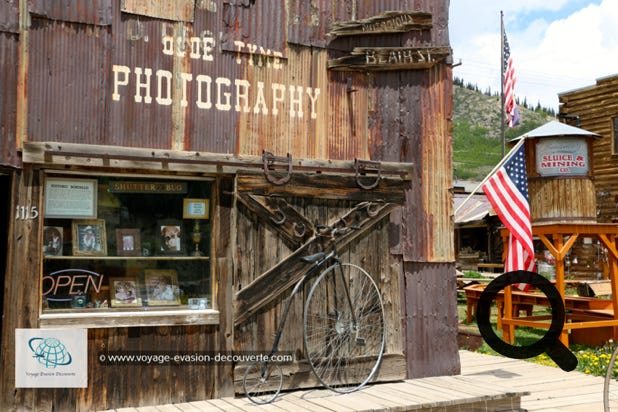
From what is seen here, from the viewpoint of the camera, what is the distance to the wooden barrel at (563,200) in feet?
33.8

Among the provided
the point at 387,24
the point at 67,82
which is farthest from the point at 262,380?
the point at 387,24

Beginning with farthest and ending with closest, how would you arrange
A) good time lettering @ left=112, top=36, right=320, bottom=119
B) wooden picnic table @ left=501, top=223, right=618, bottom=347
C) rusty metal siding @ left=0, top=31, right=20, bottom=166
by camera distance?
wooden picnic table @ left=501, top=223, right=618, bottom=347
good time lettering @ left=112, top=36, right=320, bottom=119
rusty metal siding @ left=0, top=31, right=20, bottom=166

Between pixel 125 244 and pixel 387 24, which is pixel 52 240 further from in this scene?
pixel 387 24

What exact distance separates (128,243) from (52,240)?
27.1 inches

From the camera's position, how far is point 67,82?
19.8 ft

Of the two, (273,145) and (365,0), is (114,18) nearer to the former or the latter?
(273,145)

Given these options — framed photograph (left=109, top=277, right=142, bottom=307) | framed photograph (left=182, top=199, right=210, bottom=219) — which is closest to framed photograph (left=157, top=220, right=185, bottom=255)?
framed photograph (left=182, top=199, right=210, bottom=219)

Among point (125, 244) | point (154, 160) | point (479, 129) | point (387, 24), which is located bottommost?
point (125, 244)

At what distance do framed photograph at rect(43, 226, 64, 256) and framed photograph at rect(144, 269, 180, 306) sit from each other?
84 cm

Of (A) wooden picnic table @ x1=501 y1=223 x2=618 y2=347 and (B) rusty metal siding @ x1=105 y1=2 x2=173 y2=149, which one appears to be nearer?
(B) rusty metal siding @ x1=105 y1=2 x2=173 y2=149

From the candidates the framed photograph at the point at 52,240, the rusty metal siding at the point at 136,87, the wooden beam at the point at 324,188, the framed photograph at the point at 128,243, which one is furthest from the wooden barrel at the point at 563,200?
the framed photograph at the point at 52,240

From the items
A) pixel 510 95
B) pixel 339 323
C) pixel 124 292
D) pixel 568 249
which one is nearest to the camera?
pixel 124 292

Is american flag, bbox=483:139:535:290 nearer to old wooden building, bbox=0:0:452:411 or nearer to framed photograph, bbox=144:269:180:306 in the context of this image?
old wooden building, bbox=0:0:452:411

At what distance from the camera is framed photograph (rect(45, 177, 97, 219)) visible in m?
6.00
